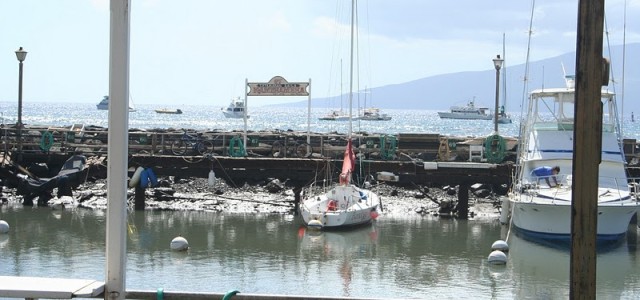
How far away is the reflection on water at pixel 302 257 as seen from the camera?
1811cm

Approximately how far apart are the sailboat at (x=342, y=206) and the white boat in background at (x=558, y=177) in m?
4.25

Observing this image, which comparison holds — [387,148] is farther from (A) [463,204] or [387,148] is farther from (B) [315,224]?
(B) [315,224]

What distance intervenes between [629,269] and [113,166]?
17449mm

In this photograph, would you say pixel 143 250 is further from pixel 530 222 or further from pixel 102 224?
pixel 530 222

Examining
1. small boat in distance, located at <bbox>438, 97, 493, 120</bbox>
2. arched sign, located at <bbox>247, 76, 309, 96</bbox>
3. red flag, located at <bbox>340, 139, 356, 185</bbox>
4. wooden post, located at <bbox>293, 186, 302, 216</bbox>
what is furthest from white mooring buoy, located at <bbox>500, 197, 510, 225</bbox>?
small boat in distance, located at <bbox>438, 97, 493, 120</bbox>

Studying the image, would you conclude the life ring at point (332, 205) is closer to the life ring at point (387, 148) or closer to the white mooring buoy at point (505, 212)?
the white mooring buoy at point (505, 212)

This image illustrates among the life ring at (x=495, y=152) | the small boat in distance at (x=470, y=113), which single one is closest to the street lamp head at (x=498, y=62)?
the life ring at (x=495, y=152)

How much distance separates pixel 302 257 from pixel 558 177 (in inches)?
313

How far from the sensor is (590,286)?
6672mm

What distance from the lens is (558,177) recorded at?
81.0ft

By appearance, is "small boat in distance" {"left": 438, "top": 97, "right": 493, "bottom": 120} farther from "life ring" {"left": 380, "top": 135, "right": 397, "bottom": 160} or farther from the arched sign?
the arched sign

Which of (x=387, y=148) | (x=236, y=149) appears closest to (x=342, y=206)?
(x=236, y=149)

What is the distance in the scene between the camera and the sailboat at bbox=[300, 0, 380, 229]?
25.4 m

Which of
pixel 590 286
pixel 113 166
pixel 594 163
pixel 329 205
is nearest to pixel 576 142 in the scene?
pixel 594 163
